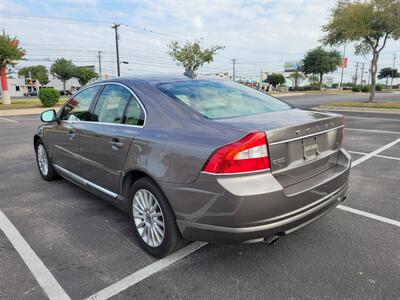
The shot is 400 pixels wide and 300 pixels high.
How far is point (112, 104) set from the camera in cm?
358

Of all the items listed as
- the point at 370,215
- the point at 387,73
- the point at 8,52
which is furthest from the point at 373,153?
the point at 387,73

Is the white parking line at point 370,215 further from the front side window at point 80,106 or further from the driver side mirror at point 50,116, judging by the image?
the driver side mirror at point 50,116

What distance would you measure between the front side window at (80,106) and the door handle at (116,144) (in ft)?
2.80

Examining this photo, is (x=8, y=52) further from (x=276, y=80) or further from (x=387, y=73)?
(x=387, y=73)

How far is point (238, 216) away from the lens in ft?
7.66

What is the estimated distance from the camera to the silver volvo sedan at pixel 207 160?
236 centimetres

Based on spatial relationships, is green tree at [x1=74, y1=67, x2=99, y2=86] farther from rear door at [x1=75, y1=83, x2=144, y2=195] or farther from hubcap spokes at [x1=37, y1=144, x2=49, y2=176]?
rear door at [x1=75, y1=83, x2=144, y2=195]

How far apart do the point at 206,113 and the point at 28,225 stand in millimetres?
2441

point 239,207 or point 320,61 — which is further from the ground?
point 320,61

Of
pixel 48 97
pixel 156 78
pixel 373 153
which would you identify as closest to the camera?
pixel 156 78

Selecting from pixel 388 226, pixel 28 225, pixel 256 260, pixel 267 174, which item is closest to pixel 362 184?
pixel 388 226

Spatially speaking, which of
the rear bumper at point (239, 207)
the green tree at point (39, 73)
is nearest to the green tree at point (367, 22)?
the rear bumper at point (239, 207)

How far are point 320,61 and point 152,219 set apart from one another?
61.3m

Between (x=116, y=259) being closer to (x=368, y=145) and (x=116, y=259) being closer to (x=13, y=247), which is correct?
(x=13, y=247)
